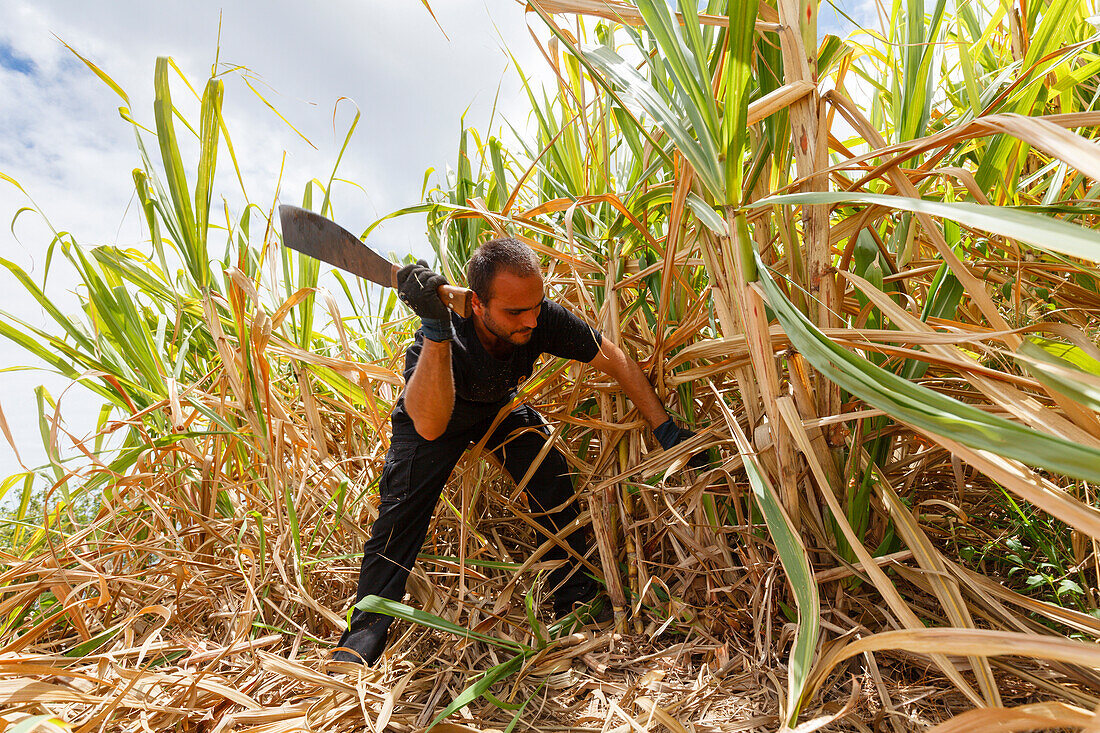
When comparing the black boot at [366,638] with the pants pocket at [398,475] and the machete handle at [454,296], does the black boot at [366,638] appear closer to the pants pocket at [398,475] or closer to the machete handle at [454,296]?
the pants pocket at [398,475]

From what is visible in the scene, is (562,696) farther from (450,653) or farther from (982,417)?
(982,417)

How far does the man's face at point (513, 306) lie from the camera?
130 cm

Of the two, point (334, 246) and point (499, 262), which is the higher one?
point (334, 246)

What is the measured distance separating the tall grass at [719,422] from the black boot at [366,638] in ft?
0.13

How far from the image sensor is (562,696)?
1.12m

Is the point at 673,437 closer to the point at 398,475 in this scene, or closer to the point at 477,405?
the point at 477,405

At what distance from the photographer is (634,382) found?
4.13 feet

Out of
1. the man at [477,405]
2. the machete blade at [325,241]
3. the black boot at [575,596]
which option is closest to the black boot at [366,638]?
the man at [477,405]

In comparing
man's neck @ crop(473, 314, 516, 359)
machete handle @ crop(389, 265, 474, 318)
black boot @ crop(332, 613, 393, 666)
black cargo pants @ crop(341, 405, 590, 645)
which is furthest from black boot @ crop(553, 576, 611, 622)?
machete handle @ crop(389, 265, 474, 318)

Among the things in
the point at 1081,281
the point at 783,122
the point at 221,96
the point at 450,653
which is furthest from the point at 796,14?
the point at 450,653

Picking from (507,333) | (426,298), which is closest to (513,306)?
(507,333)

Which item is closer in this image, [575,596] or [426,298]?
[426,298]

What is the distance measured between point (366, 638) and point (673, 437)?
2.79 feet

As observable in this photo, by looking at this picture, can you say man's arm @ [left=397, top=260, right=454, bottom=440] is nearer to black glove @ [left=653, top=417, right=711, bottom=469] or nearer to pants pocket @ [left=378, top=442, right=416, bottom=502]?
pants pocket @ [left=378, top=442, right=416, bottom=502]
